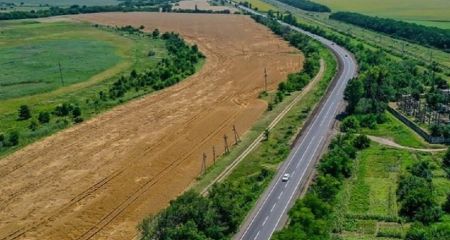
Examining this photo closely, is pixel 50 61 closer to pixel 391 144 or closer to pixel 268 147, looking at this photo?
pixel 268 147

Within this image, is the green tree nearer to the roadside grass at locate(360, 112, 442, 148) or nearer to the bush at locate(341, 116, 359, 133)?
the roadside grass at locate(360, 112, 442, 148)

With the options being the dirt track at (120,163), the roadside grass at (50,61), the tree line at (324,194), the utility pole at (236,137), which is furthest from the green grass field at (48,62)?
the tree line at (324,194)

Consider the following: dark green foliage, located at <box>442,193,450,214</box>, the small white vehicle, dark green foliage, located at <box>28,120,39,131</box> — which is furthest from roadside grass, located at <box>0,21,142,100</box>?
dark green foliage, located at <box>442,193,450,214</box>

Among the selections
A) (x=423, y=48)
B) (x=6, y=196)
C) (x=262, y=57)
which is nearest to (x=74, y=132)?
(x=6, y=196)

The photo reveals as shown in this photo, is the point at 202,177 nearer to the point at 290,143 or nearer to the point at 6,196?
the point at 290,143

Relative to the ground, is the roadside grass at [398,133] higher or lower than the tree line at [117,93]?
higher

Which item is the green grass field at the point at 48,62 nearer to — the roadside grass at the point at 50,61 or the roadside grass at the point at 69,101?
the roadside grass at the point at 50,61
